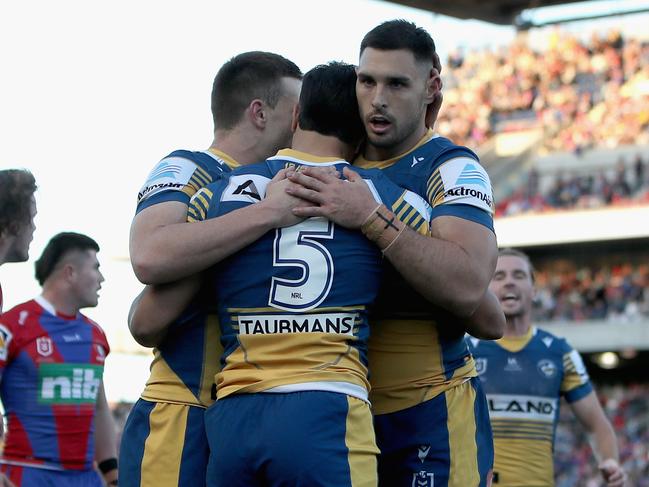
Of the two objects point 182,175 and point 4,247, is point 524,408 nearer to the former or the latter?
point 4,247

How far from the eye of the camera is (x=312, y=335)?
13.4ft

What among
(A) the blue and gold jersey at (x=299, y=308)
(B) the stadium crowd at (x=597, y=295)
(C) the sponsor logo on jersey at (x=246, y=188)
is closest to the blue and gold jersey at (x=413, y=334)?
(A) the blue and gold jersey at (x=299, y=308)

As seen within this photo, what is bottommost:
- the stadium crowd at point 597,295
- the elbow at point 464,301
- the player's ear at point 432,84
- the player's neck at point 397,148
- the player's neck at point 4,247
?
the stadium crowd at point 597,295

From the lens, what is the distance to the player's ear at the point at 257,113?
5145 mm

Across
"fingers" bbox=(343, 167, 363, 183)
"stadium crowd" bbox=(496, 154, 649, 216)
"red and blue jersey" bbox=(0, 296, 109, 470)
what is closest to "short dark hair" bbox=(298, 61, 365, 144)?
"fingers" bbox=(343, 167, 363, 183)

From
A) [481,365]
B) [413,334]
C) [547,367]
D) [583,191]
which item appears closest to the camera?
[413,334]

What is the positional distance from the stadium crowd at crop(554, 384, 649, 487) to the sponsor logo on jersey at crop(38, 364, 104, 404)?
68.7ft

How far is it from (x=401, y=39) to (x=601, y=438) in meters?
4.70

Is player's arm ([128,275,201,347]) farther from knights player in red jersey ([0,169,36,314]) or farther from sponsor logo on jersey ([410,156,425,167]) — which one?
knights player in red jersey ([0,169,36,314])

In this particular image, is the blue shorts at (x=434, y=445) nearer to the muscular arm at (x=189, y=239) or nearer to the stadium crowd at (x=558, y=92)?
the muscular arm at (x=189, y=239)

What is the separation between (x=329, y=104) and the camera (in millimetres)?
4426

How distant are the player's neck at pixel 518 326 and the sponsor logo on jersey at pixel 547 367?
371mm

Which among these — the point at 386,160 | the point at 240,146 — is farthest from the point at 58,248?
the point at 386,160

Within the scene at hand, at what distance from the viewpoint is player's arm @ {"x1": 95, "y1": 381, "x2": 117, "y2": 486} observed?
7887 millimetres
